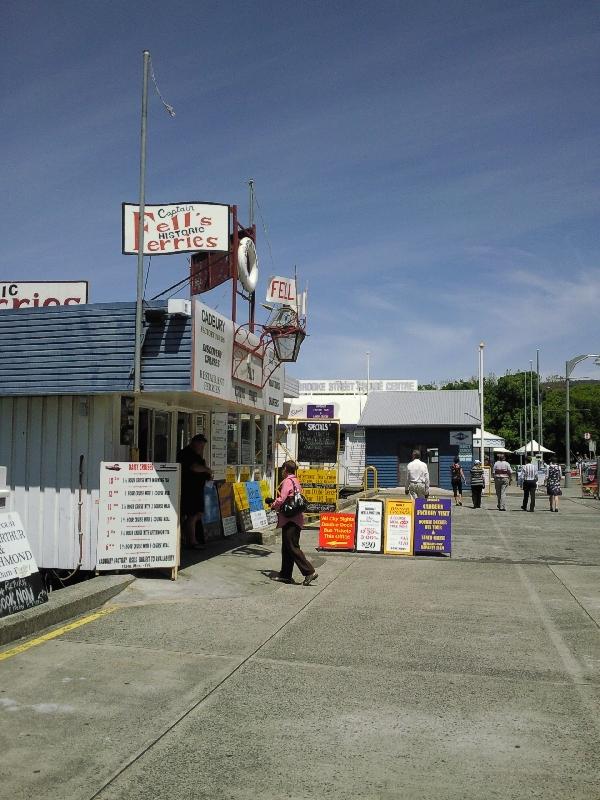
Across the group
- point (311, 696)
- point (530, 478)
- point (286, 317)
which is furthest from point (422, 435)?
point (311, 696)

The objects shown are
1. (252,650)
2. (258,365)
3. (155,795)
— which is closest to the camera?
(155,795)

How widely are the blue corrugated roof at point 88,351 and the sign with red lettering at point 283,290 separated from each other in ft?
14.3

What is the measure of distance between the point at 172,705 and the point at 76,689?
0.80 meters

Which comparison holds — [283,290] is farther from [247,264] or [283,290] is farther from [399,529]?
[399,529]

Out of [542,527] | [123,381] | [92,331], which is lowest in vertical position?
[542,527]

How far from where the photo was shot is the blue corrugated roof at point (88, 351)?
32.3 feet

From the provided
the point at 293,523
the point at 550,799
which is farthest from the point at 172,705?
the point at 293,523

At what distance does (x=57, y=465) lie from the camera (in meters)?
10.3

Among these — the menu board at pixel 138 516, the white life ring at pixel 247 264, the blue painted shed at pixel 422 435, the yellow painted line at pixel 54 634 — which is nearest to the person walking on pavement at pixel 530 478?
the white life ring at pixel 247 264

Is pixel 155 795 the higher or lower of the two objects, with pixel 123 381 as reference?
lower

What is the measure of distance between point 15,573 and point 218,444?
768 cm

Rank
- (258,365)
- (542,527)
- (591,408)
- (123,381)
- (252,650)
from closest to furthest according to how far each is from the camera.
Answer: (252,650), (123,381), (258,365), (542,527), (591,408)

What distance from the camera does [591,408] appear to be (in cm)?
8612

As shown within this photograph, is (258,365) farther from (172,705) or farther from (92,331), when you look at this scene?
(172,705)
